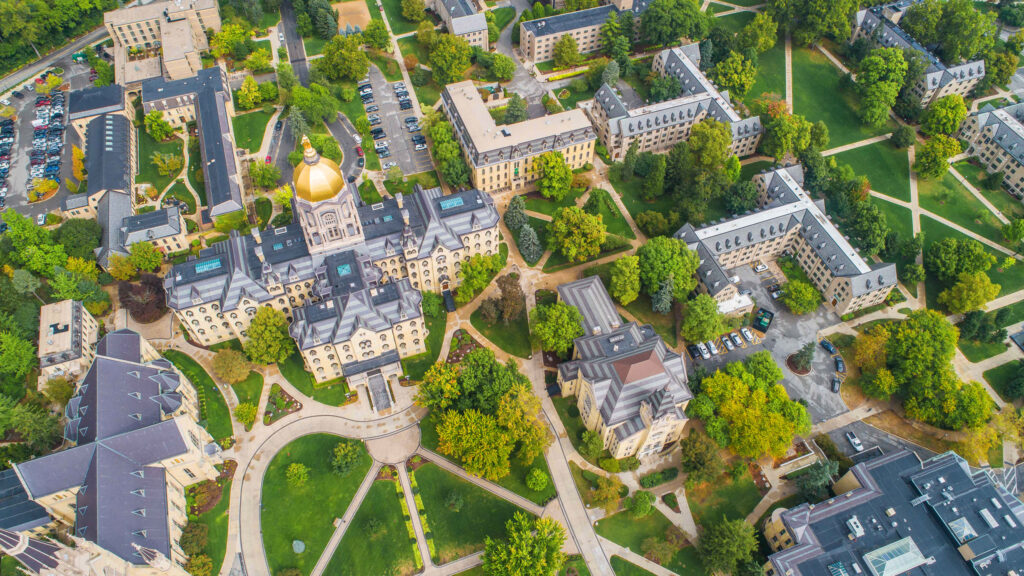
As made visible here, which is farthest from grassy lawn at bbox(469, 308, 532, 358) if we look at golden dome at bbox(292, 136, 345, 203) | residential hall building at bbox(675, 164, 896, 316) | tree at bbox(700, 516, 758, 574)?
tree at bbox(700, 516, 758, 574)

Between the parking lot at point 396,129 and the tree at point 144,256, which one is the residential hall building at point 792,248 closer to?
the parking lot at point 396,129

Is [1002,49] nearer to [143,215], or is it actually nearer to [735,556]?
[735,556]

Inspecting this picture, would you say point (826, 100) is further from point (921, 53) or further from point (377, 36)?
point (377, 36)

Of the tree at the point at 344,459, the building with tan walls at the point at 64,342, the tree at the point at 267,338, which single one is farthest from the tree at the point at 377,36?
the tree at the point at 344,459

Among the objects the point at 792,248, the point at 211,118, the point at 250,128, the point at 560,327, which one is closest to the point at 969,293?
the point at 792,248

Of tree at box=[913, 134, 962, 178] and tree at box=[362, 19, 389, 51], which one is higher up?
tree at box=[362, 19, 389, 51]

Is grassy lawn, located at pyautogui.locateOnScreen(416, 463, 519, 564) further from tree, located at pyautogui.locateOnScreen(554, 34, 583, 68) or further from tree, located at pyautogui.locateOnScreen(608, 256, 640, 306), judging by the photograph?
tree, located at pyautogui.locateOnScreen(554, 34, 583, 68)
